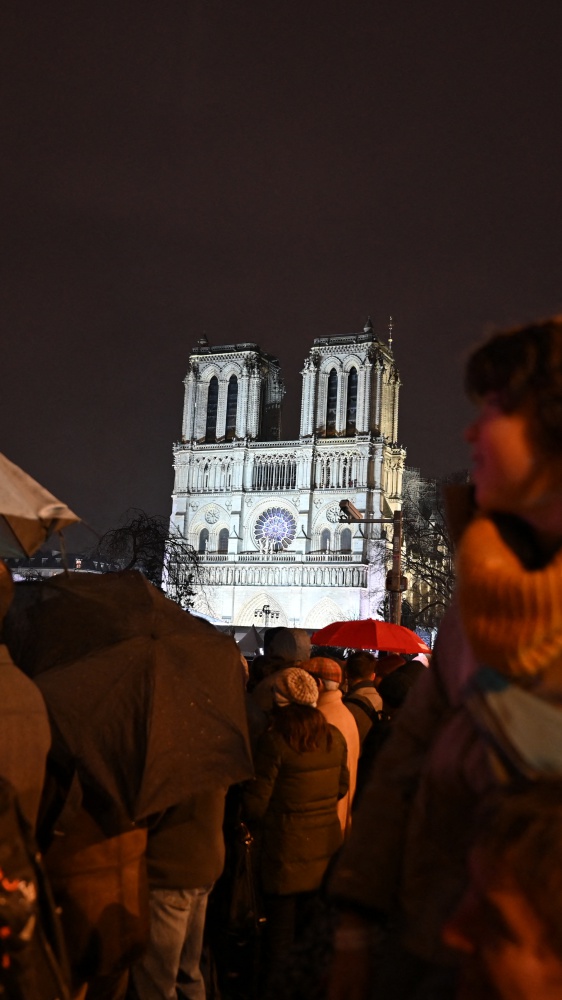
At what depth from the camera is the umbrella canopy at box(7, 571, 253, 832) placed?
9.26 ft

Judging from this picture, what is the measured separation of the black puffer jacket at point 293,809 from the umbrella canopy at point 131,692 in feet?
3.25

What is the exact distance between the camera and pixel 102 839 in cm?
288

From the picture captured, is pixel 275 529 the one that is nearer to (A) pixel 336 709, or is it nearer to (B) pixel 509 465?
(A) pixel 336 709

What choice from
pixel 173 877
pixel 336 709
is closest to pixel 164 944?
pixel 173 877

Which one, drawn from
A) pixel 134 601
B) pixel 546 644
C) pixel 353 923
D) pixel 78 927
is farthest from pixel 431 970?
pixel 134 601

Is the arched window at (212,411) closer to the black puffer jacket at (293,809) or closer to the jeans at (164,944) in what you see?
the black puffer jacket at (293,809)

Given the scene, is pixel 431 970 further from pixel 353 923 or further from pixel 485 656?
pixel 485 656

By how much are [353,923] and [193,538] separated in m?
53.8

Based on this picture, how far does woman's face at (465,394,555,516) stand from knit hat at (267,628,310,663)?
4747 millimetres

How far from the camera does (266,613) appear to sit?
51250mm

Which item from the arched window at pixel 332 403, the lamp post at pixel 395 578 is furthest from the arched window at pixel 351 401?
the lamp post at pixel 395 578

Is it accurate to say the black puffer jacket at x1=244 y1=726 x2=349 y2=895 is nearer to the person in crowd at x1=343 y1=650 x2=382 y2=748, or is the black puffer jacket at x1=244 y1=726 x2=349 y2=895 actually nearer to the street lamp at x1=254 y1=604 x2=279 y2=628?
the person in crowd at x1=343 y1=650 x2=382 y2=748

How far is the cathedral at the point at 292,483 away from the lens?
51156 mm

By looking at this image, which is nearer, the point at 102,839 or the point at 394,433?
the point at 102,839
